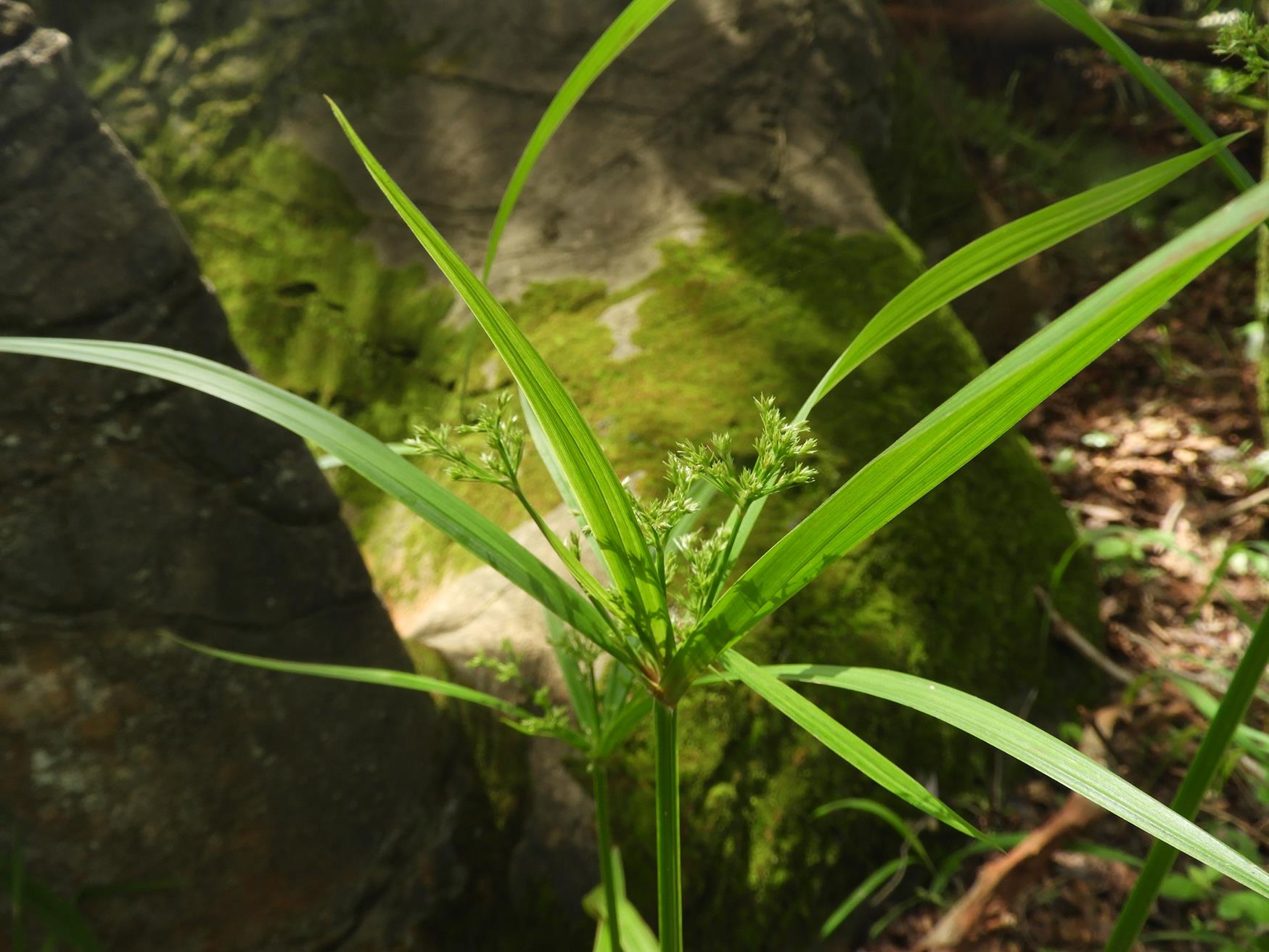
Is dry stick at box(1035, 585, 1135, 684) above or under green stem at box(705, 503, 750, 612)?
under

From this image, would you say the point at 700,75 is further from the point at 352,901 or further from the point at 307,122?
the point at 352,901

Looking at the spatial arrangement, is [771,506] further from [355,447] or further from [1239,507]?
[1239,507]

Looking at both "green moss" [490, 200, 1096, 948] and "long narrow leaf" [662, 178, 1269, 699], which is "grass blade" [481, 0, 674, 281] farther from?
"green moss" [490, 200, 1096, 948]

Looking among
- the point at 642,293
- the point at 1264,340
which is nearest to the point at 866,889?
the point at 642,293

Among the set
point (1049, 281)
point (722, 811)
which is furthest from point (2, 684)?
point (1049, 281)

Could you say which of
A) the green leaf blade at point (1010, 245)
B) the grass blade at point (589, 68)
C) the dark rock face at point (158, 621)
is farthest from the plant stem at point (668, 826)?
the dark rock face at point (158, 621)

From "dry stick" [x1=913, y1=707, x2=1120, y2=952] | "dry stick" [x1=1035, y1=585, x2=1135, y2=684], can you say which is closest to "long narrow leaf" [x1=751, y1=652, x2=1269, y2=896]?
"dry stick" [x1=913, y1=707, x2=1120, y2=952]
